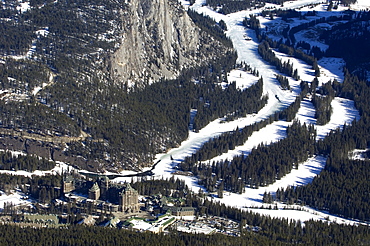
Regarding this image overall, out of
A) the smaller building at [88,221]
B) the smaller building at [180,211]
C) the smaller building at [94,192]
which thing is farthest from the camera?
the smaller building at [94,192]

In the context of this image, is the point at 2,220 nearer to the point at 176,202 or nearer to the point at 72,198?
the point at 72,198

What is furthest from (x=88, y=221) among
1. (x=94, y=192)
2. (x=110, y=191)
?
(x=110, y=191)

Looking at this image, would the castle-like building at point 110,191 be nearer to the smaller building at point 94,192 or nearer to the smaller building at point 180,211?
the smaller building at point 94,192

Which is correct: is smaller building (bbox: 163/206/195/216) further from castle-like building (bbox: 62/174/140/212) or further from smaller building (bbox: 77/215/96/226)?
smaller building (bbox: 77/215/96/226)

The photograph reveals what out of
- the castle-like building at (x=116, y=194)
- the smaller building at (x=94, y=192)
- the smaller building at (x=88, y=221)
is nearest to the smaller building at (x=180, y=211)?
the castle-like building at (x=116, y=194)

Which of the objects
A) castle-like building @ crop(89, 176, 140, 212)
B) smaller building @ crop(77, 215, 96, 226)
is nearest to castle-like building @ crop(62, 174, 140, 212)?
castle-like building @ crop(89, 176, 140, 212)

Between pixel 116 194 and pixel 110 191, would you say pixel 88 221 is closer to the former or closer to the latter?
pixel 116 194

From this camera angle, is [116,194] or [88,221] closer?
[88,221]

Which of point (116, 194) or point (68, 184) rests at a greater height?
point (68, 184)

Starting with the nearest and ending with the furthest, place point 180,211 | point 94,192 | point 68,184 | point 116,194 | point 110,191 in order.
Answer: point 180,211
point 94,192
point 116,194
point 110,191
point 68,184
